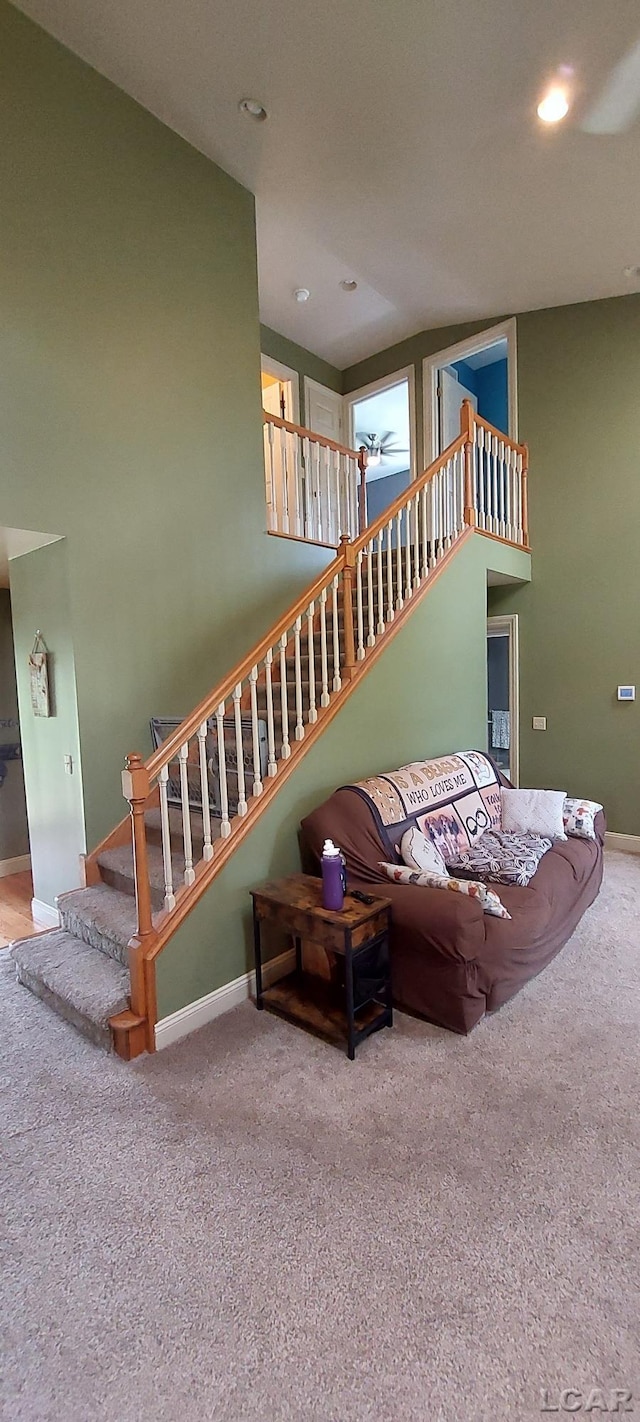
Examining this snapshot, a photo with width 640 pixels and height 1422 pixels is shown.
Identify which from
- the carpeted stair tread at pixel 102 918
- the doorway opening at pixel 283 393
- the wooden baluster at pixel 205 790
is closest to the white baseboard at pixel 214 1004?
the carpeted stair tread at pixel 102 918

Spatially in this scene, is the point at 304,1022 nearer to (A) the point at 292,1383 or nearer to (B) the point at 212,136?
(A) the point at 292,1383

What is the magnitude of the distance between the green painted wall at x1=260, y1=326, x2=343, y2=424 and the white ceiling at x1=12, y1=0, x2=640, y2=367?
3.01 feet

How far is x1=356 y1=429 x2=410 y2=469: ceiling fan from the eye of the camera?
755 cm

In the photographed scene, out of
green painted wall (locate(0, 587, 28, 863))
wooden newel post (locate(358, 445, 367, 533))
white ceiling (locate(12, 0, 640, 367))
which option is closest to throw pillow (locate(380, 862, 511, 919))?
green painted wall (locate(0, 587, 28, 863))

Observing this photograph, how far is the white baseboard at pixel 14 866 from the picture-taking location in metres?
4.68

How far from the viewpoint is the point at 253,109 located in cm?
344

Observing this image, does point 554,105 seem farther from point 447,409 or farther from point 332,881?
point 332,881

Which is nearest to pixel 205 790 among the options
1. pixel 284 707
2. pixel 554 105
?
pixel 284 707

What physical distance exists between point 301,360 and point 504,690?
397cm

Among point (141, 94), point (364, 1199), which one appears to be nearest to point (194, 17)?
point (141, 94)

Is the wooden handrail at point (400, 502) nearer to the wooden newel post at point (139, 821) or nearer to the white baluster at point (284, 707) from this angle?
the white baluster at point (284, 707)

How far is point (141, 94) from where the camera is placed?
341cm

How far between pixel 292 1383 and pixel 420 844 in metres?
2.04

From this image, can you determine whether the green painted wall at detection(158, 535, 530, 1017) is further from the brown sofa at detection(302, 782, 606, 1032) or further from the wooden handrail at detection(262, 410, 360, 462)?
the wooden handrail at detection(262, 410, 360, 462)
